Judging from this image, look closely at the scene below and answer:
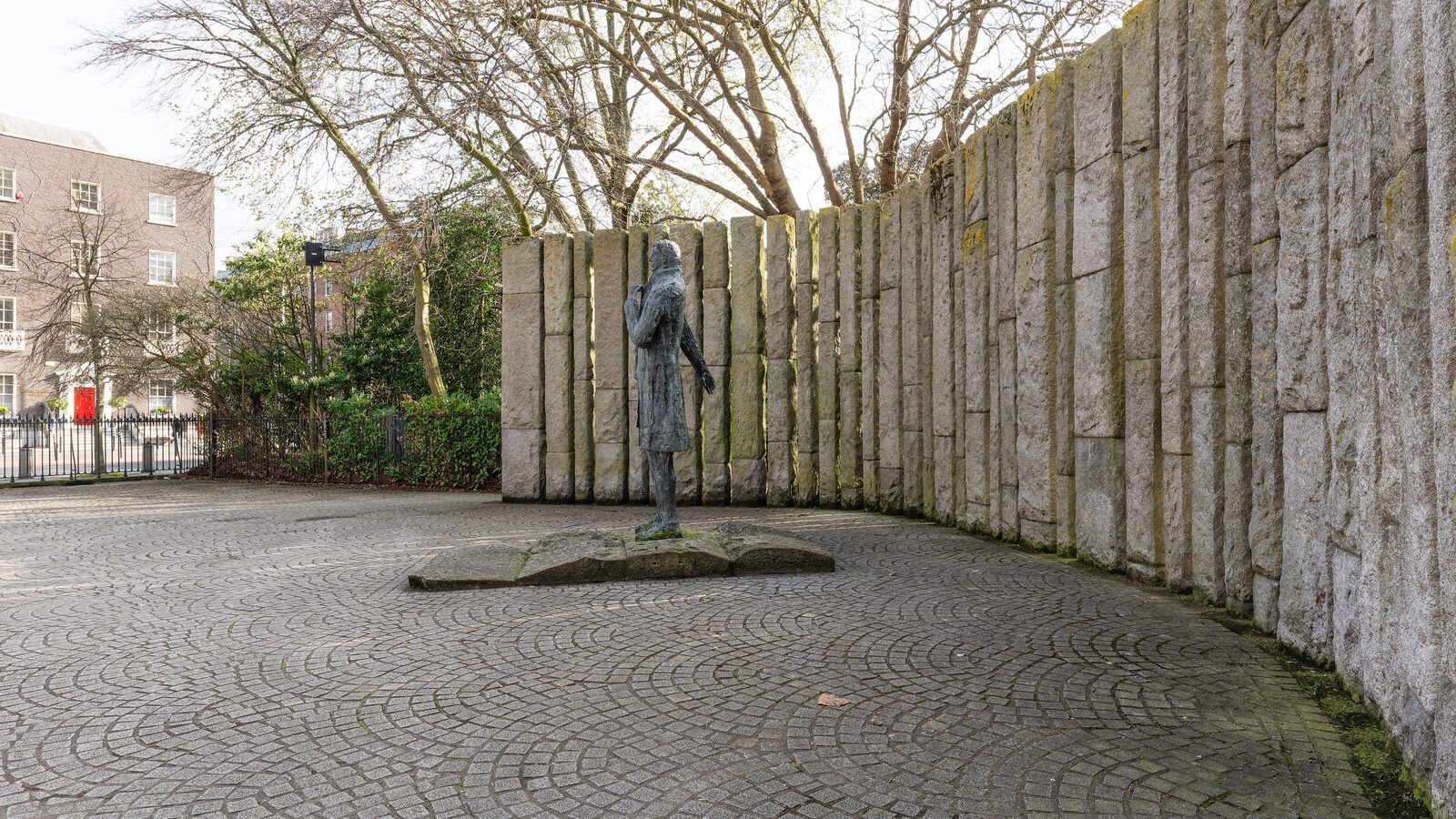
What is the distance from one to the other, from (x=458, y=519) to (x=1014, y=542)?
250 inches

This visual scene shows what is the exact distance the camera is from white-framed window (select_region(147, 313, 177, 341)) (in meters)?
17.6

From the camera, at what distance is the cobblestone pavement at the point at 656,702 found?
2520 millimetres

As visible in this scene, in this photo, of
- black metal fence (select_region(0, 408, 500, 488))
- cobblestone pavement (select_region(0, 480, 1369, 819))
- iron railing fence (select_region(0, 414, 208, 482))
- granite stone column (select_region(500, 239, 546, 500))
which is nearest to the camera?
cobblestone pavement (select_region(0, 480, 1369, 819))

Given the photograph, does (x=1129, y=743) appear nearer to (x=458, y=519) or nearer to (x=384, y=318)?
(x=458, y=519)

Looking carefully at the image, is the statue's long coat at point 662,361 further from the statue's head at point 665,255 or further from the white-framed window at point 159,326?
the white-framed window at point 159,326

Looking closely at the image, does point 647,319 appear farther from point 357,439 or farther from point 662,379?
point 357,439

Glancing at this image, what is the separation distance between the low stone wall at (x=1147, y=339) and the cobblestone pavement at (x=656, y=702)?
626mm

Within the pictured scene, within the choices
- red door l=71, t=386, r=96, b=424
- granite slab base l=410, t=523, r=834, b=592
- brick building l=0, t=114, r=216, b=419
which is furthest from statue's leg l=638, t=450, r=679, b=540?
brick building l=0, t=114, r=216, b=419

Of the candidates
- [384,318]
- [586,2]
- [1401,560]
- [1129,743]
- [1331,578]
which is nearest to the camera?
[1401,560]

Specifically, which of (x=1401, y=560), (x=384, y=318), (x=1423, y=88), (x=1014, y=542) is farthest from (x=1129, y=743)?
(x=384, y=318)

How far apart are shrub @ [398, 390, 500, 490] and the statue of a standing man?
7.91 m

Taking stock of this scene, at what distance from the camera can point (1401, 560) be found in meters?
2.60

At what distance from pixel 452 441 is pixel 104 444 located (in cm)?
1083

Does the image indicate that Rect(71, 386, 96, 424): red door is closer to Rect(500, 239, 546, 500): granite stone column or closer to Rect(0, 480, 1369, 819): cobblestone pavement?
Rect(500, 239, 546, 500): granite stone column
